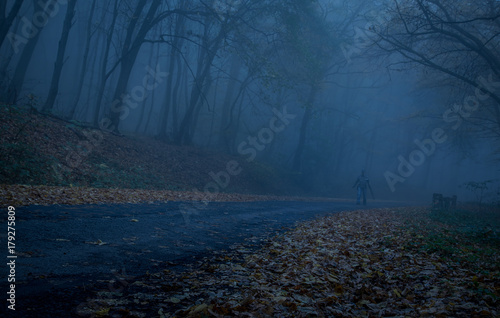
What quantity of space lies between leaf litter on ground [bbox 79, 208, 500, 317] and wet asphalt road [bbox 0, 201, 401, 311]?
44cm

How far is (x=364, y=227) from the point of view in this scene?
8953 mm

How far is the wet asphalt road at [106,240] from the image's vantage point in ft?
10.7

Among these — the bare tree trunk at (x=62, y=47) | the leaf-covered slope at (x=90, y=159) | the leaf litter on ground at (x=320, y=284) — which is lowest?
the leaf litter on ground at (x=320, y=284)

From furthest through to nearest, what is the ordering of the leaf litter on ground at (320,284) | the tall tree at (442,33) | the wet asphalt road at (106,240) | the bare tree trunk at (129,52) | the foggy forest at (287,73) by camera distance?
the bare tree trunk at (129,52) < the foggy forest at (287,73) < the tall tree at (442,33) < the wet asphalt road at (106,240) < the leaf litter on ground at (320,284)

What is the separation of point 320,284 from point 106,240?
10.3ft

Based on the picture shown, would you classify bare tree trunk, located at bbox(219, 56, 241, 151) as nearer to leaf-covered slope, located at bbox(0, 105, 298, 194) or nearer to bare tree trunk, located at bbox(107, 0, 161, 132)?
leaf-covered slope, located at bbox(0, 105, 298, 194)

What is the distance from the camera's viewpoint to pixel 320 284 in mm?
3980

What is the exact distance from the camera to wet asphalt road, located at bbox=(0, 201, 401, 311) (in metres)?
3.27

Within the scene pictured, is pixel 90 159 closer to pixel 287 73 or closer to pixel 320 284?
pixel 320 284

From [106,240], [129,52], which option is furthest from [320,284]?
[129,52]

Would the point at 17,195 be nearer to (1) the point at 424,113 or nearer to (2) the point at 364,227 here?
(2) the point at 364,227

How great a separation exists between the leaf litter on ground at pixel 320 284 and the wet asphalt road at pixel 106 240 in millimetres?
438

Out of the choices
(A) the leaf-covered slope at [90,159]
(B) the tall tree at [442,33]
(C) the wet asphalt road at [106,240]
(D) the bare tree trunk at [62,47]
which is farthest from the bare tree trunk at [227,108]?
(C) the wet asphalt road at [106,240]

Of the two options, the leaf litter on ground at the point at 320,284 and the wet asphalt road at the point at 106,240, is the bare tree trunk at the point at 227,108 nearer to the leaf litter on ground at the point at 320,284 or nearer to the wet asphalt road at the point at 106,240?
the wet asphalt road at the point at 106,240
